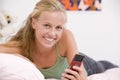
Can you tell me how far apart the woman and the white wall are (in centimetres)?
65

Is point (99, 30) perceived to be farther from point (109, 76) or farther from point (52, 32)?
point (52, 32)

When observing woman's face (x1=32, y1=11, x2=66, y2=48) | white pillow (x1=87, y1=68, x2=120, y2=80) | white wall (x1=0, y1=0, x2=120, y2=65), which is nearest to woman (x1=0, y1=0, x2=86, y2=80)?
woman's face (x1=32, y1=11, x2=66, y2=48)

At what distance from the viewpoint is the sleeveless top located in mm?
1276

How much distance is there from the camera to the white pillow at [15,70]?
0.78 m

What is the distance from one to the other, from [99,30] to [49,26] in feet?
3.16

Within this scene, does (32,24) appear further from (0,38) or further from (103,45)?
(103,45)

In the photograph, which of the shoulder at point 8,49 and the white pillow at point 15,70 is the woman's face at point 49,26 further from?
the white pillow at point 15,70

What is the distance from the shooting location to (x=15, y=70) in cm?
79

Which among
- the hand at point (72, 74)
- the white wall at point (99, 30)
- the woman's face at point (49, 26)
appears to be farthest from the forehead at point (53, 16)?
the white wall at point (99, 30)

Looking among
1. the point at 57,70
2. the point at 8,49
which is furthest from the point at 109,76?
the point at 8,49

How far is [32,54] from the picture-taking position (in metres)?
1.33

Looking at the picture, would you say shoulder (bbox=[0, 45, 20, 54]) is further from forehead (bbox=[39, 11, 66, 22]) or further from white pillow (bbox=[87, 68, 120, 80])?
white pillow (bbox=[87, 68, 120, 80])

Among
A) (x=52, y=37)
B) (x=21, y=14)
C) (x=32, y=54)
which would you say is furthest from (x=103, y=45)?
(x=52, y=37)

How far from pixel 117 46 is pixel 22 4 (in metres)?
0.84
